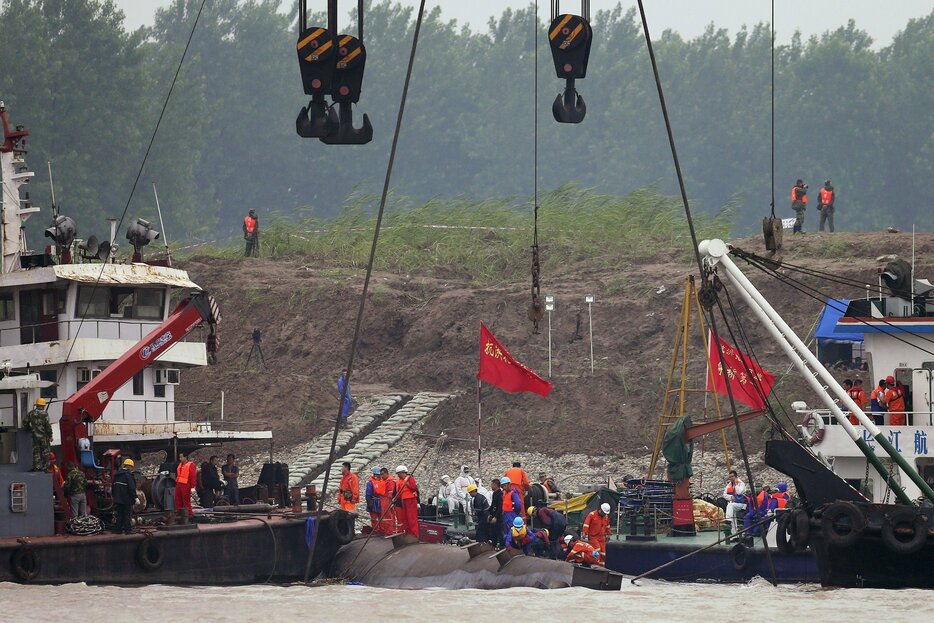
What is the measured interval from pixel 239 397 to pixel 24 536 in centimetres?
2059

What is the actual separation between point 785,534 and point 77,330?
12.4 meters

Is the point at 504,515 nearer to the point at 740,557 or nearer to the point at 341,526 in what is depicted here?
the point at 341,526

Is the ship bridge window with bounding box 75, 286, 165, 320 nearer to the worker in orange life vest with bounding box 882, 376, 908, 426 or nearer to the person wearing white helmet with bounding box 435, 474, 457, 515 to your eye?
the person wearing white helmet with bounding box 435, 474, 457, 515

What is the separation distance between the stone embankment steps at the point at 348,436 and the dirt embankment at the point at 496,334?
2.81 feet

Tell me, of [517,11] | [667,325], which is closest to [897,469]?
[667,325]

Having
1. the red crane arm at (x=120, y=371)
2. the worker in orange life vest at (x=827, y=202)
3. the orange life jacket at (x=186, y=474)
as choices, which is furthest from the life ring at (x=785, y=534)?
the worker in orange life vest at (x=827, y=202)

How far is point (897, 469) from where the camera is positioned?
90.3 ft

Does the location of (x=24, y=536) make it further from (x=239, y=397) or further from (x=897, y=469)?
(x=239, y=397)

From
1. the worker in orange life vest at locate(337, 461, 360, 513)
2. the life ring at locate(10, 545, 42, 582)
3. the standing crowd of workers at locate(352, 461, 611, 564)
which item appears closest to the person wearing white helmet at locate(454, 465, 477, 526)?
the standing crowd of workers at locate(352, 461, 611, 564)

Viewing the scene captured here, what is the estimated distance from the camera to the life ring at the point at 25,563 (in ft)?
82.2

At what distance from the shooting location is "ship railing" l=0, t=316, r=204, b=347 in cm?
3122

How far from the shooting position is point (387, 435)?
→ 43.3 meters

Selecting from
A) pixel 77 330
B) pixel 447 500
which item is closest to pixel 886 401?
pixel 447 500

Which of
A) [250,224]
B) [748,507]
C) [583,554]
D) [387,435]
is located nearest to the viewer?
[583,554]
